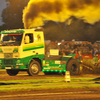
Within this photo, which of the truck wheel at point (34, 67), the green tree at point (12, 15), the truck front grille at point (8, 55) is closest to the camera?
the truck front grille at point (8, 55)

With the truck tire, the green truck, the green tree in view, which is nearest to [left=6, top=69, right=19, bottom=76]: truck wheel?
the green truck

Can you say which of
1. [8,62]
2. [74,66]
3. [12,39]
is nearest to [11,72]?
[8,62]

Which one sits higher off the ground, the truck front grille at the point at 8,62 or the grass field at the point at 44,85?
the truck front grille at the point at 8,62

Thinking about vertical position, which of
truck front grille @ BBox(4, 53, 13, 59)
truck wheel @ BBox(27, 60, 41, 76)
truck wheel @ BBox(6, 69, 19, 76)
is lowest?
truck wheel @ BBox(6, 69, 19, 76)

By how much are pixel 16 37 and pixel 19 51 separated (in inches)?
35.4

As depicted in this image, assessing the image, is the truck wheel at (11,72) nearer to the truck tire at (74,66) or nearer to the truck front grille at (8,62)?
the truck front grille at (8,62)

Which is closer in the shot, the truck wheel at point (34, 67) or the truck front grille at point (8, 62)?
the truck front grille at point (8, 62)

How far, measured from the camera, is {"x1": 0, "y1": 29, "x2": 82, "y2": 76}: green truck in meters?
17.3

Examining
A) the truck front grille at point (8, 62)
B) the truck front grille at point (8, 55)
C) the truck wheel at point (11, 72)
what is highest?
the truck front grille at point (8, 55)

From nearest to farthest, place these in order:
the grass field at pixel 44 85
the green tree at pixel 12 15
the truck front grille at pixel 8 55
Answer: the grass field at pixel 44 85
the truck front grille at pixel 8 55
the green tree at pixel 12 15

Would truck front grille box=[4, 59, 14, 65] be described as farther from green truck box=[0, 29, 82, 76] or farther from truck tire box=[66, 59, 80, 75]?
truck tire box=[66, 59, 80, 75]

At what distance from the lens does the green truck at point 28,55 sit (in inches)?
681

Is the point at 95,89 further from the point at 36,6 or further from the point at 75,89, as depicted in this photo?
the point at 36,6

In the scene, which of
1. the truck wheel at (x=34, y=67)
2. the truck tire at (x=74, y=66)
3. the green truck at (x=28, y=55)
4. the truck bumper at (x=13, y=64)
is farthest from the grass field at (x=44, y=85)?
the truck tire at (x=74, y=66)
